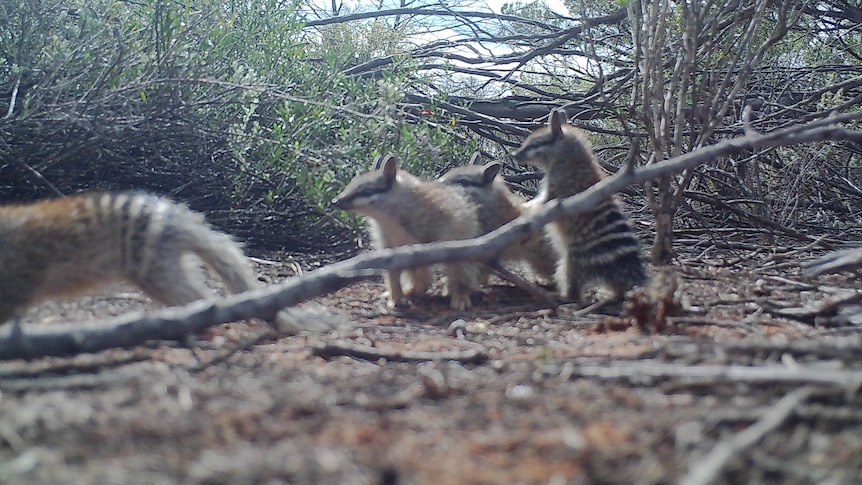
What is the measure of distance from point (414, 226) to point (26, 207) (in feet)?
7.61

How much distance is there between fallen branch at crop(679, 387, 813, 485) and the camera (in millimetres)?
1329

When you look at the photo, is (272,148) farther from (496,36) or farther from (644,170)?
(496,36)

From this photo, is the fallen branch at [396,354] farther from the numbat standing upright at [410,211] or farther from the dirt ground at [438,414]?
the numbat standing upright at [410,211]

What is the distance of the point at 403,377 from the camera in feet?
7.30

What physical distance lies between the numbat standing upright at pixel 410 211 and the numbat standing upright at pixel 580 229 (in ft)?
1.98

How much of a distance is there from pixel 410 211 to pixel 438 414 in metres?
3.26

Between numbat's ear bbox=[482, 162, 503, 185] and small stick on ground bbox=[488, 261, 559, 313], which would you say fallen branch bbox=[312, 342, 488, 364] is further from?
numbat's ear bbox=[482, 162, 503, 185]

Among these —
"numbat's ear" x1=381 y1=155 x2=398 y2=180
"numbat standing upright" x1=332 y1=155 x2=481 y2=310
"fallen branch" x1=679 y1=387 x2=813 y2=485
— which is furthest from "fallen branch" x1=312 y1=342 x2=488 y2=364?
"numbat's ear" x1=381 y1=155 x2=398 y2=180

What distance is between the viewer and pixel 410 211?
5.00 metres

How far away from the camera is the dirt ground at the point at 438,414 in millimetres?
1420

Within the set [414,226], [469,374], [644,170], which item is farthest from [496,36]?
[469,374]

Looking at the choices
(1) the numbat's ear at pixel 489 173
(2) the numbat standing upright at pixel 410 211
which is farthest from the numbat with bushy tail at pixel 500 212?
(2) the numbat standing upright at pixel 410 211

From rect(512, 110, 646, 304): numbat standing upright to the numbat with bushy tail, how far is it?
26 cm

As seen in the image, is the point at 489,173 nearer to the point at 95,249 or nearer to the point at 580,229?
the point at 580,229
